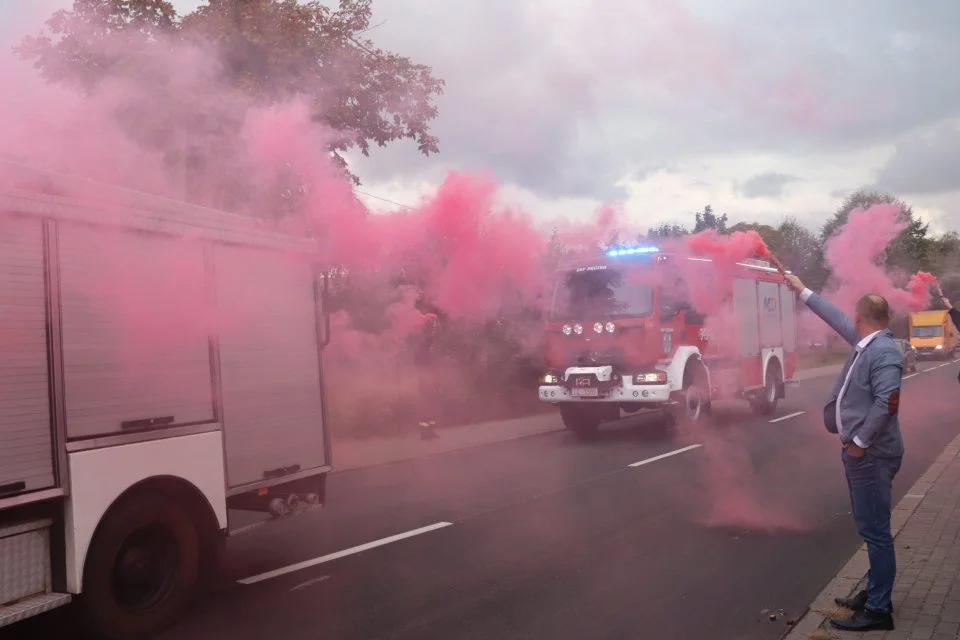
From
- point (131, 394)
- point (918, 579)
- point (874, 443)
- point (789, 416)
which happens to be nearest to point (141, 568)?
point (131, 394)

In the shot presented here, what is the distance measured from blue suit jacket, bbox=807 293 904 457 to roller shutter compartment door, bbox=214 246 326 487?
155 inches

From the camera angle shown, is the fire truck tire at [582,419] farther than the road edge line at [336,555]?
Yes

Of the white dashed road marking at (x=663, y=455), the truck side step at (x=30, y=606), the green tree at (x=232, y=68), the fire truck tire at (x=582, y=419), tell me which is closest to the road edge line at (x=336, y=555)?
the truck side step at (x=30, y=606)

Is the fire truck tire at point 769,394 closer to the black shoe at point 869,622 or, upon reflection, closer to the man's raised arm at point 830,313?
the man's raised arm at point 830,313

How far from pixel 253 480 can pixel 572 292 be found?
8.41 metres

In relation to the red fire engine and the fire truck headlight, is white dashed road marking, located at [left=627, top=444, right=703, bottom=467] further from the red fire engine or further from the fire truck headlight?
the fire truck headlight

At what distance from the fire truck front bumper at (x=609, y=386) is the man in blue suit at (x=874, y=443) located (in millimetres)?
7670

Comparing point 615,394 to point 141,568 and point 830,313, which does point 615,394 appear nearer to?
point 830,313

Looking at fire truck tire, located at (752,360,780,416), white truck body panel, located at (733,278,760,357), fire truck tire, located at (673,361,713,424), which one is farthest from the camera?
fire truck tire, located at (752,360,780,416)

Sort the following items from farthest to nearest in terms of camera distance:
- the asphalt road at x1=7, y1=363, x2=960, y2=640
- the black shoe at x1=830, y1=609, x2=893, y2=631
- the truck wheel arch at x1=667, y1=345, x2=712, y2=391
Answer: the truck wheel arch at x1=667, y1=345, x2=712, y2=391 < the asphalt road at x1=7, y1=363, x2=960, y2=640 < the black shoe at x1=830, y1=609, x2=893, y2=631

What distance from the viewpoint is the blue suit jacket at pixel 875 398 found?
14.9 feet

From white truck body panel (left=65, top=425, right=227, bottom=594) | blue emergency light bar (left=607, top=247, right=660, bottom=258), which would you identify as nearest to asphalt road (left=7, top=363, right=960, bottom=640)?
white truck body panel (left=65, top=425, right=227, bottom=594)

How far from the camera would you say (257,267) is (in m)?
6.02

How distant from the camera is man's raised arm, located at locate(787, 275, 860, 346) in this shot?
5195mm
